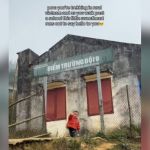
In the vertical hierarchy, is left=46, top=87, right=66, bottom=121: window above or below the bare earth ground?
above

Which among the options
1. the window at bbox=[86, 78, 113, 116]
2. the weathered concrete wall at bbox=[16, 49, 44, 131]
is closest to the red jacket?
the window at bbox=[86, 78, 113, 116]

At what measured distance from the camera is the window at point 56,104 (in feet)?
8.73

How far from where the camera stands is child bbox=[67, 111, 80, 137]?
2.61 meters

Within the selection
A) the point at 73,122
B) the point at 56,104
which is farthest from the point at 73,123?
the point at 56,104

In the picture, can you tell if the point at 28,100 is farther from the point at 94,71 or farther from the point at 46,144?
the point at 94,71

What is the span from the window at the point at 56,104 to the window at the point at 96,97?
0.20 m

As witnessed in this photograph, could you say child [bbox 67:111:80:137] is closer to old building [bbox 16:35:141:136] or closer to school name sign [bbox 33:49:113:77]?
old building [bbox 16:35:141:136]

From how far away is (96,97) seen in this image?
2.62 m

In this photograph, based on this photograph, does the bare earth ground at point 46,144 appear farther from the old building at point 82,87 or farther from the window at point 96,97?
the window at point 96,97

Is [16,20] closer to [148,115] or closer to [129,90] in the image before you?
[129,90]

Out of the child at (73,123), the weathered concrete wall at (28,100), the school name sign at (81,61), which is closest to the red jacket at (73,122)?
the child at (73,123)

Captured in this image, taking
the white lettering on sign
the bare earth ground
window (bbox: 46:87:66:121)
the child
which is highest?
the white lettering on sign

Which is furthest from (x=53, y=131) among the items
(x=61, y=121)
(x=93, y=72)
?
(x=93, y=72)

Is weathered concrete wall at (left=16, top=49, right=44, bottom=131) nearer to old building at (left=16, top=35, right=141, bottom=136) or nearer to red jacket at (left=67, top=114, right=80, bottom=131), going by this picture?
old building at (left=16, top=35, right=141, bottom=136)
